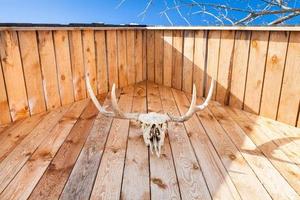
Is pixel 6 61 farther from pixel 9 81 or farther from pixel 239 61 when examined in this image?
pixel 239 61

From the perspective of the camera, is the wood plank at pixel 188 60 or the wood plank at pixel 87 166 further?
the wood plank at pixel 188 60

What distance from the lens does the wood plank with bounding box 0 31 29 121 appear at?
208 cm

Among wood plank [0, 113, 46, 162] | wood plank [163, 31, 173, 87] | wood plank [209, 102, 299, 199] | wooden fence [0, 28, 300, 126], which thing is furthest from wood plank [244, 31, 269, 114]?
wood plank [0, 113, 46, 162]

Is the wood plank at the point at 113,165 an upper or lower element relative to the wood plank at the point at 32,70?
lower

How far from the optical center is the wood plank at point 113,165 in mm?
1347

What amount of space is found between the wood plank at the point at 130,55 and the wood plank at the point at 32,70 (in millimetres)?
1344

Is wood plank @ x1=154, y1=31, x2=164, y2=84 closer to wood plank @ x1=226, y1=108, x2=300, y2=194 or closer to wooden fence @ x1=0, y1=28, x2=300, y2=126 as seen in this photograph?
wooden fence @ x1=0, y1=28, x2=300, y2=126

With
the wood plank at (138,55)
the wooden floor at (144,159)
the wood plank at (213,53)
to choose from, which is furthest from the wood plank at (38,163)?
the wood plank at (213,53)

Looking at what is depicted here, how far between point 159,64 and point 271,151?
211 cm

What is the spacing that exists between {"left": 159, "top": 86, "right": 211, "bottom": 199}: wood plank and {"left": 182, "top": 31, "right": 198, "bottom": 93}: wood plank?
3.57ft

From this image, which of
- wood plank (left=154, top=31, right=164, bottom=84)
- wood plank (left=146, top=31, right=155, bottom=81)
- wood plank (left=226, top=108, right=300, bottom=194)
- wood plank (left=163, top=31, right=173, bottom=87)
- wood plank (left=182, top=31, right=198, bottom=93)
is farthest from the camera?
wood plank (left=146, top=31, right=155, bottom=81)

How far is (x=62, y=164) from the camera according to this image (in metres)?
1.59

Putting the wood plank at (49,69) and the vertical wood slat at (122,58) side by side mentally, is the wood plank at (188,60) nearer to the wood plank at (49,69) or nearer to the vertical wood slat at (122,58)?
the vertical wood slat at (122,58)

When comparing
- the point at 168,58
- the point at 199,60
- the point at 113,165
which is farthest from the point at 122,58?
the point at 113,165
